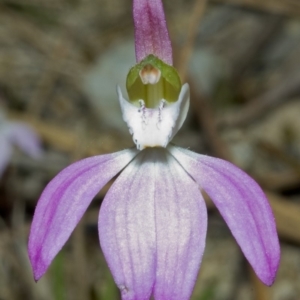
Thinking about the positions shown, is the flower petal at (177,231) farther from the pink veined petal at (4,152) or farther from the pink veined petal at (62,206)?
the pink veined petal at (4,152)

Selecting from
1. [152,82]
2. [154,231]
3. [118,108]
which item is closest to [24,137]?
[118,108]

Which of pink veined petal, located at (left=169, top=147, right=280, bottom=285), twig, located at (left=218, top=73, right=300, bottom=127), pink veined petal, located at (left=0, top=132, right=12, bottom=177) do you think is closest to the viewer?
pink veined petal, located at (left=169, top=147, right=280, bottom=285)

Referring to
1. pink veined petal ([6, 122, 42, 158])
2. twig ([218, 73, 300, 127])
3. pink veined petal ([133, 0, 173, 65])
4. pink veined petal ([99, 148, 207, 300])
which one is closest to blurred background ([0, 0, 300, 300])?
twig ([218, 73, 300, 127])

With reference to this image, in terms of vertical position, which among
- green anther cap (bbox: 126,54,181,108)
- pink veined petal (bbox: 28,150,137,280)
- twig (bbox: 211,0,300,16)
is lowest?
twig (bbox: 211,0,300,16)

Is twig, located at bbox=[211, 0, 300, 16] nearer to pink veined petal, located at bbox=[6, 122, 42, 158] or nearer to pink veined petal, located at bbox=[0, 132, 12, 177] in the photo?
pink veined petal, located at bbox=[6, 122, 42, 158]

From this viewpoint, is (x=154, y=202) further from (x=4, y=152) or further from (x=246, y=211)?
(x=4, y=152)

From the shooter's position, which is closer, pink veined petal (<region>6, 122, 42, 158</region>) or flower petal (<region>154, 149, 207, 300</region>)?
flower petal (<region>154, 149, 207, 300</region>)

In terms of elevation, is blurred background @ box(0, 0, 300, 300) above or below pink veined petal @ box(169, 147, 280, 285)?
below
